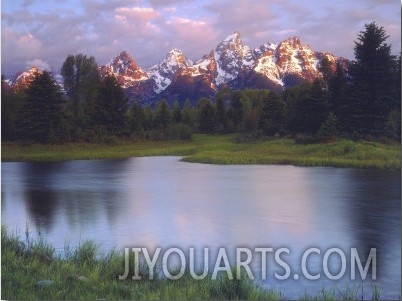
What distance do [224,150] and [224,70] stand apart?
1.16 m

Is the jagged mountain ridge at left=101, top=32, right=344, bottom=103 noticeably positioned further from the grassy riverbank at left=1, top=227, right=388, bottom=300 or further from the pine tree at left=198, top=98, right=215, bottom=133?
the grassy riverbank at left=1, top=227, right=388, bottom=300

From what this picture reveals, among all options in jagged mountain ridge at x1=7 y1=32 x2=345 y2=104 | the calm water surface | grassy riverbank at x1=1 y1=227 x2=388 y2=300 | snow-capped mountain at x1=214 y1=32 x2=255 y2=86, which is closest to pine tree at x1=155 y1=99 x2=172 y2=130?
jagged mountain ridge at x1=7 y1=32 x2=345 y2=104

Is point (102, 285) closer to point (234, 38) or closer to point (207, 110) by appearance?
point (207, 110)

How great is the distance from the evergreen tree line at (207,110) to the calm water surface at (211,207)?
1.66 ft

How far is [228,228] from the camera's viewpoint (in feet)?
21.6

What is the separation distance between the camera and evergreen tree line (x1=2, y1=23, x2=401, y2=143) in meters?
6.57

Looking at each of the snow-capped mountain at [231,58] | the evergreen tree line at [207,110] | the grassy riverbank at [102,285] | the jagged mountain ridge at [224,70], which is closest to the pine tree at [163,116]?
the evergreen tree line at [207,110]

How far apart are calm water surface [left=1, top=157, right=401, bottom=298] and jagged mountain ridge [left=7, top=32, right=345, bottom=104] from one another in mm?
1052

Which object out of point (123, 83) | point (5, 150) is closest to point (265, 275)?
point (123, 83)

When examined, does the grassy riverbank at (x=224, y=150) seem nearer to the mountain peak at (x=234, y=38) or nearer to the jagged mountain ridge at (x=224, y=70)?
the jagged mountain ridge at (x=224, y=70)

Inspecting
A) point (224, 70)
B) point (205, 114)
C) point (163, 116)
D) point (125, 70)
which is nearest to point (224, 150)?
point (205, 114)

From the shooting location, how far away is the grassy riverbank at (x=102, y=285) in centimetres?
448

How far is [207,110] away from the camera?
22.4 feet

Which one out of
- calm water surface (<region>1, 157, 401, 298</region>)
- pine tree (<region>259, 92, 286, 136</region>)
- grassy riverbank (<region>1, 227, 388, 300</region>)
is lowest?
grassy riverbank (<region>1, 227, 388, 300</region>)
